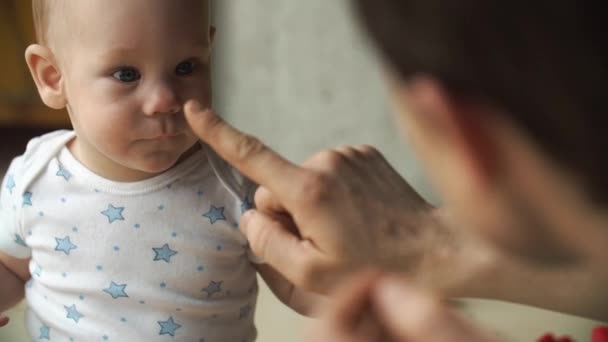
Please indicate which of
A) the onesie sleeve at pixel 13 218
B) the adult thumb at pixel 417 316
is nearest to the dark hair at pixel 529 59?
the adult thumb at pixel 417 316

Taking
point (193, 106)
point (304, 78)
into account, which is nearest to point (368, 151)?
point (193, 106)

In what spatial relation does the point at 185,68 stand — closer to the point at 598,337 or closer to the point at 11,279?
the point at 11,279

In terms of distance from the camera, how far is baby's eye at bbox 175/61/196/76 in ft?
2.23

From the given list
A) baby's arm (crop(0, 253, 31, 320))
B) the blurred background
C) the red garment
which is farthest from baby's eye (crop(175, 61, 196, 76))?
the blurred background

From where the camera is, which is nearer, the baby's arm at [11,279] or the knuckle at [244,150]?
the knuckle at [244,150]

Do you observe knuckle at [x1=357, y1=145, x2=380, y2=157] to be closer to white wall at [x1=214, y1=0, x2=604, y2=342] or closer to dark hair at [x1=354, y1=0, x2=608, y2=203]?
dark hair at [x1=354, y1=0, x2=608, y2=203]

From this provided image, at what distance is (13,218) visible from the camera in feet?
2.50

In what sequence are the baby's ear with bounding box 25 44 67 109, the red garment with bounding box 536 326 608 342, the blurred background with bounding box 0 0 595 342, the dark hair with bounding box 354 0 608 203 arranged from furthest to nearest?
the blurred background with bounding box 0 0 595 342 < the red garment with bounding box 536 326 608 342 < the baby's ear with bounding box 25 44 67 109 < the dark hair with bounding box 354 0 608 203

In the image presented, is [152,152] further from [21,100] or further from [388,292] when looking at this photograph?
[21,100]

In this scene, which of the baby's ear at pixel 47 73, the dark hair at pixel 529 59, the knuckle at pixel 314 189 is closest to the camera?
the dark hair at pixel 529 59

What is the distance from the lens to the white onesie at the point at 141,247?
2.36 feet

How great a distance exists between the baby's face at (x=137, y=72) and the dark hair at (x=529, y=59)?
0.33m

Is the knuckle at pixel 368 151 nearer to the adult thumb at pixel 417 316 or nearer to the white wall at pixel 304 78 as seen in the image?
the adult thumb at pixel 417 316

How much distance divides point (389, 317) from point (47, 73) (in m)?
0.45
